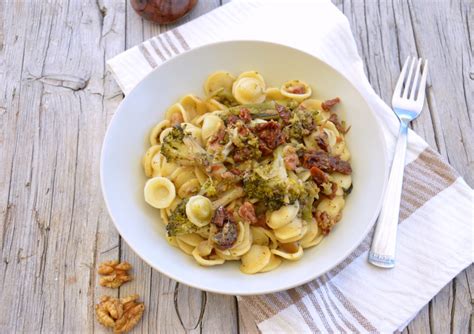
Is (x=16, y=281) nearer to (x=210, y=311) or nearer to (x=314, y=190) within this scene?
(x=210, y=311)

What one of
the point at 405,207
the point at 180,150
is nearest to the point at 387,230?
the point at 405,207

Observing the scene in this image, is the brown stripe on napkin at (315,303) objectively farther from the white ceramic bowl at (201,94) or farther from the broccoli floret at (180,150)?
the broccoli floret at (180,150)

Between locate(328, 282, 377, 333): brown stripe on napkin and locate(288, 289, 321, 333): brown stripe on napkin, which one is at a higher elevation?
locate(328, 282, 377, 333): brown stripe on napkin

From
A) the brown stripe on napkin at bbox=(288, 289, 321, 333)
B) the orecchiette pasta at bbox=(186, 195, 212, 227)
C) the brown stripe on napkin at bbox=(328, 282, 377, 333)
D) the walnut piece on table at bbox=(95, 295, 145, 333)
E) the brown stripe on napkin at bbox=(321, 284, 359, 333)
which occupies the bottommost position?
the walnut piece on table at bbox=(95, 295, 145, 333)

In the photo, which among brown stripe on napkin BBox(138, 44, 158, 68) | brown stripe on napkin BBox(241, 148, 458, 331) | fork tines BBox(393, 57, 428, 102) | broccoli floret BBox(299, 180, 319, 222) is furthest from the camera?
brown stripe on napkin BBox(138, 44, 158, 68)

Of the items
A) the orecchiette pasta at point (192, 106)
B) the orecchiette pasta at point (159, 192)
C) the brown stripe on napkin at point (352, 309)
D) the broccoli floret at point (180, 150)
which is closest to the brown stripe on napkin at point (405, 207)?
the brown stripe on napkin at point (352, 309)

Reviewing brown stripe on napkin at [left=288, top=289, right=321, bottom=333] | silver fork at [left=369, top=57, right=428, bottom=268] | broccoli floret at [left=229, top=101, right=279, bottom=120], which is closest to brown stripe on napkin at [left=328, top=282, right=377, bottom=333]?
brown stripe on napkin at [left=288, top=289, right=321, bottom=333]

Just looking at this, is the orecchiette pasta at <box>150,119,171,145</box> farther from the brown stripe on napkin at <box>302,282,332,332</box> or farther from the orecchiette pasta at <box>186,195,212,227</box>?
the brown stripe on napkin at <box>302,282,332,332</box>
